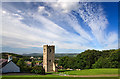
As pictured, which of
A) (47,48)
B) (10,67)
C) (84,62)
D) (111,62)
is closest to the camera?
(10,67)

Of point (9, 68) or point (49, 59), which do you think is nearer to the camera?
point (9, 68)

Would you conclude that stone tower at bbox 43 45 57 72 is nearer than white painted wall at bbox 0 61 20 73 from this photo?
No

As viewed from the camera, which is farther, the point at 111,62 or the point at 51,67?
the point at 111,62

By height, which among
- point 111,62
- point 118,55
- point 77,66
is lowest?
point 77,66

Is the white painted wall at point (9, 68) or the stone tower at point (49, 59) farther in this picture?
the stone tower at point (49, 59)

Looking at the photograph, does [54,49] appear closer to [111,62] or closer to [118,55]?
[111,62]

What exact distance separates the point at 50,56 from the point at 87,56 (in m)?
15.8

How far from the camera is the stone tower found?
2456 cm

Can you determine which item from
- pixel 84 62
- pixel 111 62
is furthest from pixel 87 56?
pixel 111 62

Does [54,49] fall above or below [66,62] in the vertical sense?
above

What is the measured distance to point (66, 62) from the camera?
4134 centimetres

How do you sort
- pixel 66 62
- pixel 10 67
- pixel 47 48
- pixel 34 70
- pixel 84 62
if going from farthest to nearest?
1. pixel 66 62
2. pixel 84 62
3. pixel 47 48
4. pixel 34 70
5. pixel 10 67

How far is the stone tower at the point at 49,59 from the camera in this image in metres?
24.6

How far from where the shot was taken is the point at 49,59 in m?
24.9
